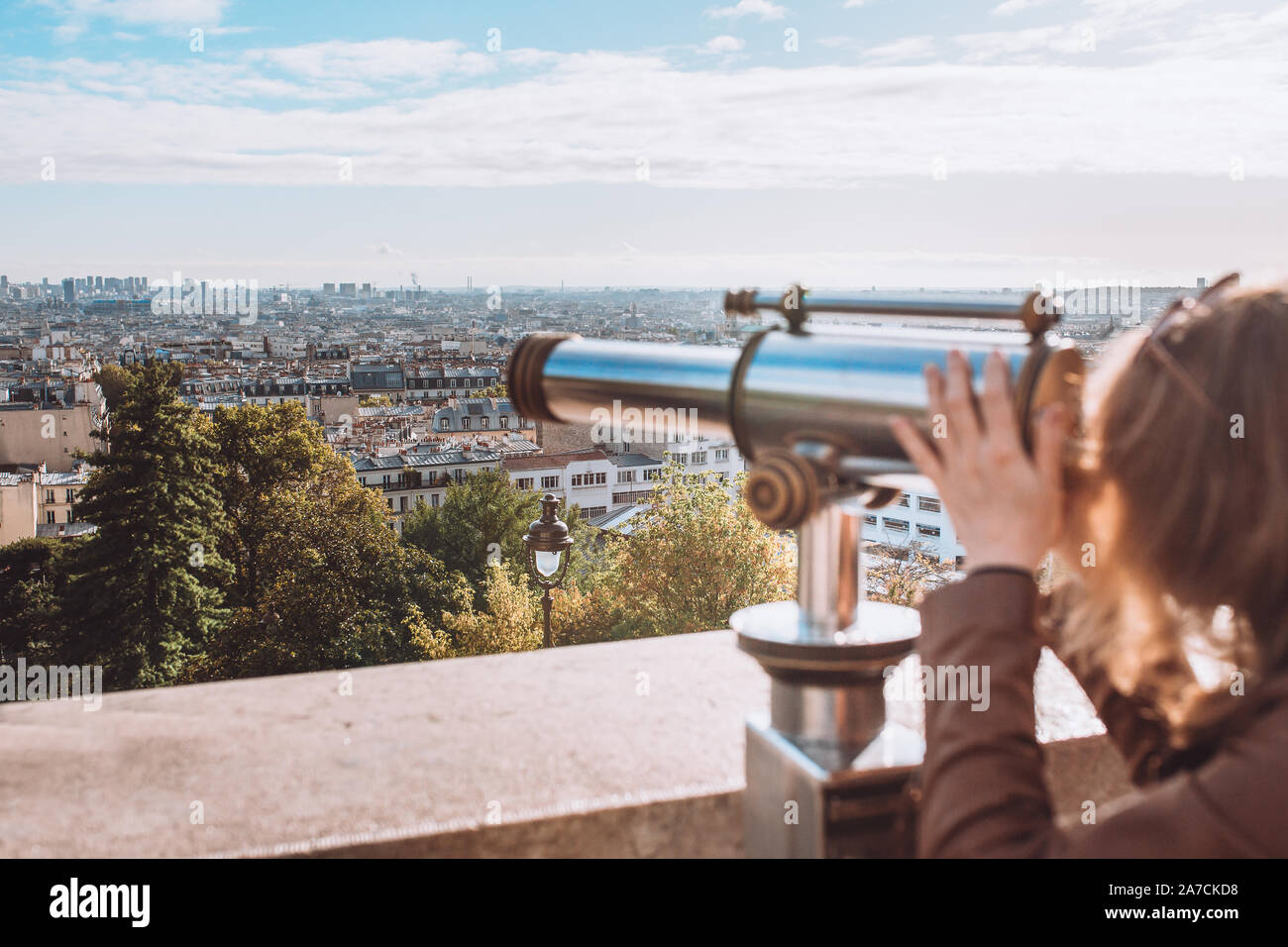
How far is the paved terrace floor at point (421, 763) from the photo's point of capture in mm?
967

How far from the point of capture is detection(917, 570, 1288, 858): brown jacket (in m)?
0.59

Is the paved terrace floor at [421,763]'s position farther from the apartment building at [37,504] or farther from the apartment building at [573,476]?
the apartment building at [573,476]

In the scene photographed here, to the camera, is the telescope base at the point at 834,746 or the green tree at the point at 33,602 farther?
the green tree at the point at 33,602

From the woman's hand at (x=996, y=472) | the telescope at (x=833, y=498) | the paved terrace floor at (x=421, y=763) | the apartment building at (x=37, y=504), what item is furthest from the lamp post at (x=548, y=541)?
the apartment building at (x=37, y=504)

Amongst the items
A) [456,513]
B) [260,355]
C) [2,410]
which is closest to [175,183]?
[260,355]

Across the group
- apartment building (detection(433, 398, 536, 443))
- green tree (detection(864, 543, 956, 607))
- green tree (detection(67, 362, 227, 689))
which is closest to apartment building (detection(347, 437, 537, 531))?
apartment building (detection(433, 398, 536, 443))

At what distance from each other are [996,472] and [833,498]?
0.16 metres

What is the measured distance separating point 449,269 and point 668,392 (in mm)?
73819

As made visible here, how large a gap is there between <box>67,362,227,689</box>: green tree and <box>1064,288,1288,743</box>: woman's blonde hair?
716 inches

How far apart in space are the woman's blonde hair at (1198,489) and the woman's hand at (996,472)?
0.02m

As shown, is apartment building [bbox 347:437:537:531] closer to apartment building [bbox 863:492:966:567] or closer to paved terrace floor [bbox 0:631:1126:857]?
apartment building [bbox 863:492:966:567]

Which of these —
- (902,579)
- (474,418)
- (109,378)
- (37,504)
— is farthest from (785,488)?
(109,378)
